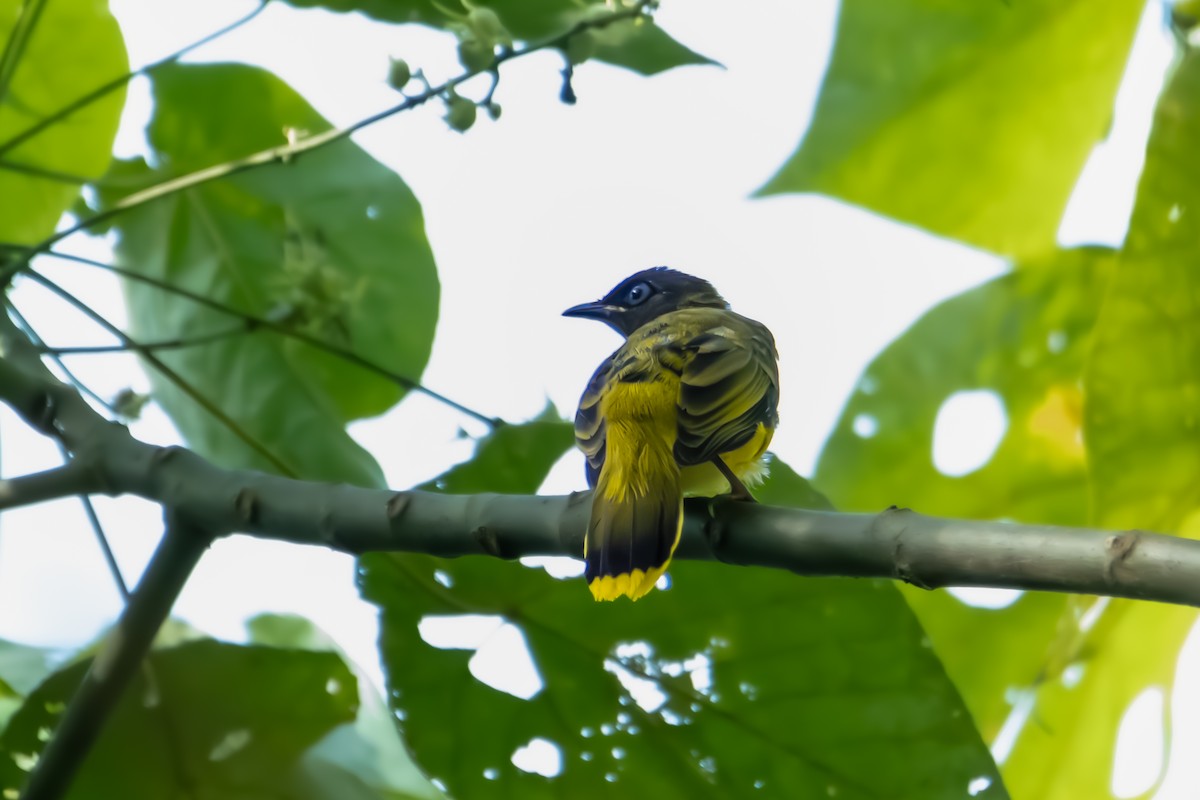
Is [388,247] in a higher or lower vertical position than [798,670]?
higher

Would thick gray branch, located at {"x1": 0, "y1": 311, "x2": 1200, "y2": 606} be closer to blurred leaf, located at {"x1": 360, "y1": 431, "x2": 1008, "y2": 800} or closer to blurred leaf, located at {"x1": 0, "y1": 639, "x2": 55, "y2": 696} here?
blurred leaf, located at {"x1": 360, "y1": 431, "x2": 1008, "y2": 800}

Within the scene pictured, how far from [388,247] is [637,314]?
0.78 metres

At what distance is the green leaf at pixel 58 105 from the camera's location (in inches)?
73.4

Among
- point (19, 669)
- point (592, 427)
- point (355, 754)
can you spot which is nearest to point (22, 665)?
point (19, 669)

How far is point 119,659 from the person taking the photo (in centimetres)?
126

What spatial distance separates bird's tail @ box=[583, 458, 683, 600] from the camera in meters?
1.26

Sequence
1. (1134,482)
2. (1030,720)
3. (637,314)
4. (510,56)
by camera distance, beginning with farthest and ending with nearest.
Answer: (637,314) → (1030,720) → (1134,482) → (510,56)

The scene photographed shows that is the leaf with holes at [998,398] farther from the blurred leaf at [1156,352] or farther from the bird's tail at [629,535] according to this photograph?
the bird's tail at [629,535]

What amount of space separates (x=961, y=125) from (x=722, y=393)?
0.61 meters

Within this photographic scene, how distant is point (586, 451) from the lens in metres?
1.60

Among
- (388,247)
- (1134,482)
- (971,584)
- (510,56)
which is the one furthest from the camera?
(388,247)

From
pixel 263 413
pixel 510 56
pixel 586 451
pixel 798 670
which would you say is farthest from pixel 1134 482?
pixel 263 413

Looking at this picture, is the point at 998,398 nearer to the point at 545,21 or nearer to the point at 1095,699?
the point at 1095,699

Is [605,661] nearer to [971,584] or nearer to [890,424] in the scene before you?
[890,424]
